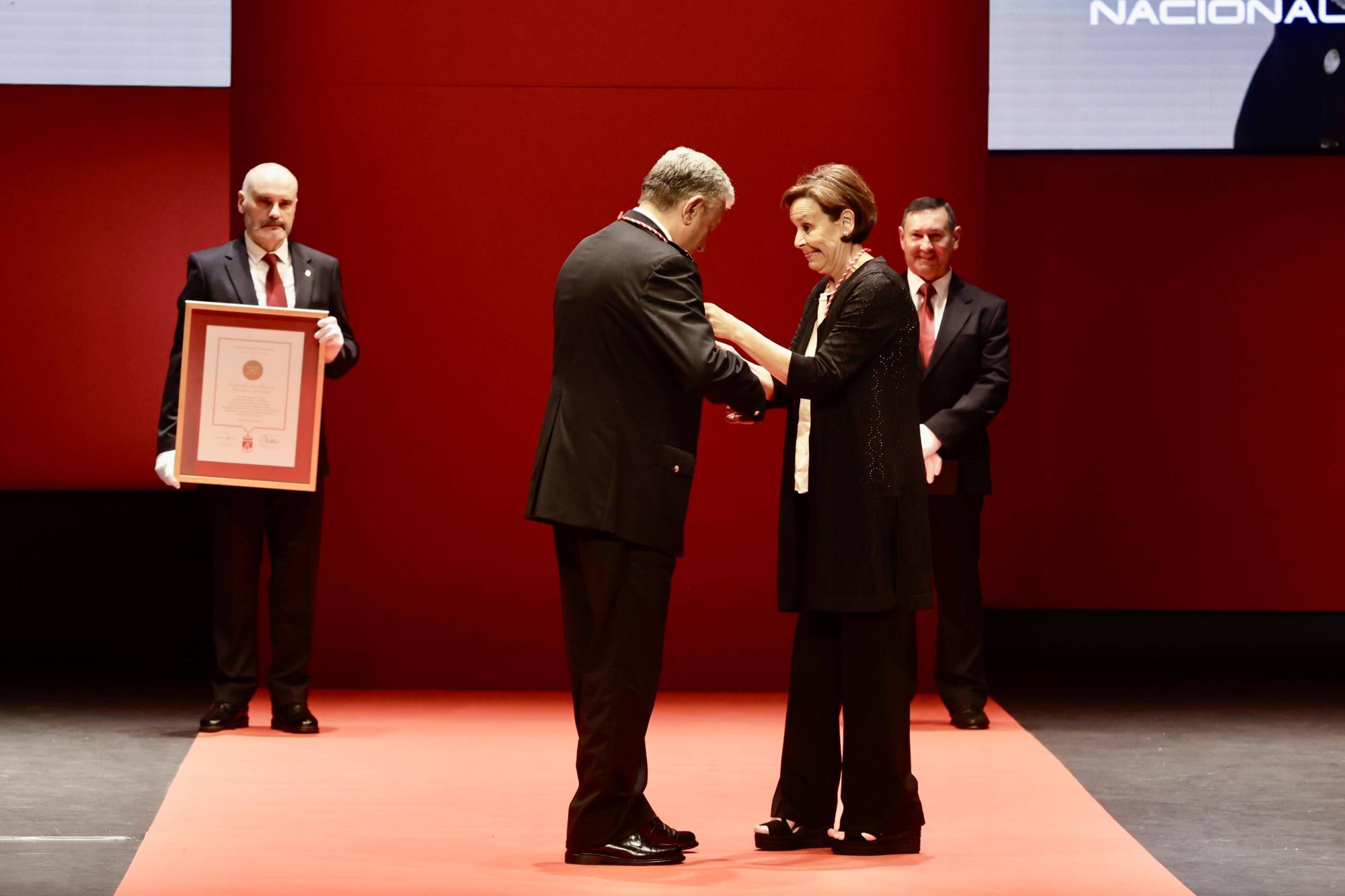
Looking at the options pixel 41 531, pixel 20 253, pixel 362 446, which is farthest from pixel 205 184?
pixel 362 446

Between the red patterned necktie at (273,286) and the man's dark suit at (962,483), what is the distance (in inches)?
77.9

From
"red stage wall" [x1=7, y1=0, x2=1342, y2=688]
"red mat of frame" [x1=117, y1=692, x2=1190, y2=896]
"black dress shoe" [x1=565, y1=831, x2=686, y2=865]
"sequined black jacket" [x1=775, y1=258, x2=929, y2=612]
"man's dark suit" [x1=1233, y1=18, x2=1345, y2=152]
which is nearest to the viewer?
"red mat of frame" [x1=117, y1=692, x2=1190, y2=896]

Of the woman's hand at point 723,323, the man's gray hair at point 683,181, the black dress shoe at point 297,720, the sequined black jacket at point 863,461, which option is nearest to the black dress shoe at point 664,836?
Answer: the sequined black jacket at point 863,461

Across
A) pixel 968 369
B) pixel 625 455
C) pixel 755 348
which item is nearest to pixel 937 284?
pixel 968 369

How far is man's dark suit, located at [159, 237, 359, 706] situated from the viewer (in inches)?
200

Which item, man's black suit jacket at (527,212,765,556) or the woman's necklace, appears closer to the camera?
man's black suit jacket at (527,212,765,556)

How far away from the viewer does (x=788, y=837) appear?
3713mm

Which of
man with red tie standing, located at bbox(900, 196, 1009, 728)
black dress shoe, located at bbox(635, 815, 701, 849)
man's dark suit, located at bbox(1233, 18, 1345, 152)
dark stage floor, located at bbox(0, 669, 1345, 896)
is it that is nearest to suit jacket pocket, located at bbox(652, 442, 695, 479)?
black dress shoe, located at bbox(635, 815, 701, 849)

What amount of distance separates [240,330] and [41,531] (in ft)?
8.18

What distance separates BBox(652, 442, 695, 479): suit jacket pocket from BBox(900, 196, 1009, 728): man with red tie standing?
1896 mm

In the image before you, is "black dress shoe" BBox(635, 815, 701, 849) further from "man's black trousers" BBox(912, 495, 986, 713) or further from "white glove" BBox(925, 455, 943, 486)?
"man's black trousers" BBox(912, 495, 986, 713)

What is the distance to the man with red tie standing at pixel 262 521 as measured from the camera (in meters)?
5.06

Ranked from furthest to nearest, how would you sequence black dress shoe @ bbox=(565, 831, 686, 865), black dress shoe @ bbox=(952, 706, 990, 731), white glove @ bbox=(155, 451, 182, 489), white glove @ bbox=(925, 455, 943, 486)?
black dress shoe @ bbox=(952, 706, 990, 731) → white glove @ bbox=(925, 455, 943, 486) → white glove @ bbox=(155, 451, 182, 489) → black dress shoe @ bbox=(565, 831, 686, 865)

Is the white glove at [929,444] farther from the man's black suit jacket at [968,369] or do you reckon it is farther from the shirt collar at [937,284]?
the shirt collar at [937,284]
